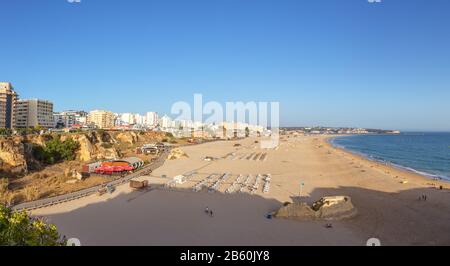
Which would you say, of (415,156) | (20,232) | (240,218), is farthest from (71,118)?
(20,232)

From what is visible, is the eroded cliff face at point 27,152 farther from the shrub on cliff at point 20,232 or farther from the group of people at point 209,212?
the shrub on cliff at point 20,232

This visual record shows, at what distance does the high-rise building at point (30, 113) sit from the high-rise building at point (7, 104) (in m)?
2.91

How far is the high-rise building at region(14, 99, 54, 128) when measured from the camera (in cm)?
7056

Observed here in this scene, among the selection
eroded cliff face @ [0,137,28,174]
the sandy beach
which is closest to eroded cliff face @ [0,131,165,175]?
eroded cliff face @ [0,137,28,174]

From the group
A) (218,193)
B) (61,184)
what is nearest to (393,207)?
(218,193)

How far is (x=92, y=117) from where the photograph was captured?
4734 inches

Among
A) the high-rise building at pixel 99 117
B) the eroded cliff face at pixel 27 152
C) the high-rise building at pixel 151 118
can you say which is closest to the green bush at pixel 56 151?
the eroded cliff face at pixel 27 152

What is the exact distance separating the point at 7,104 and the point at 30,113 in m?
9.13

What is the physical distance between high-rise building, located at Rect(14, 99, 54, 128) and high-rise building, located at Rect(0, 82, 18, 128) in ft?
9.56

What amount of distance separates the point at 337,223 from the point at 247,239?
5.00 m

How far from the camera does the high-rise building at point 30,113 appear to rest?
232ft

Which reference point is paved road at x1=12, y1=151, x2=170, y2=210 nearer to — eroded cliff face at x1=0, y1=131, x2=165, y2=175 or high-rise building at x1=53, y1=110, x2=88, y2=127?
eroded cliff face at x1=0, y1=131, x2=165, y2=175

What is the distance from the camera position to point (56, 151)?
32094mm
